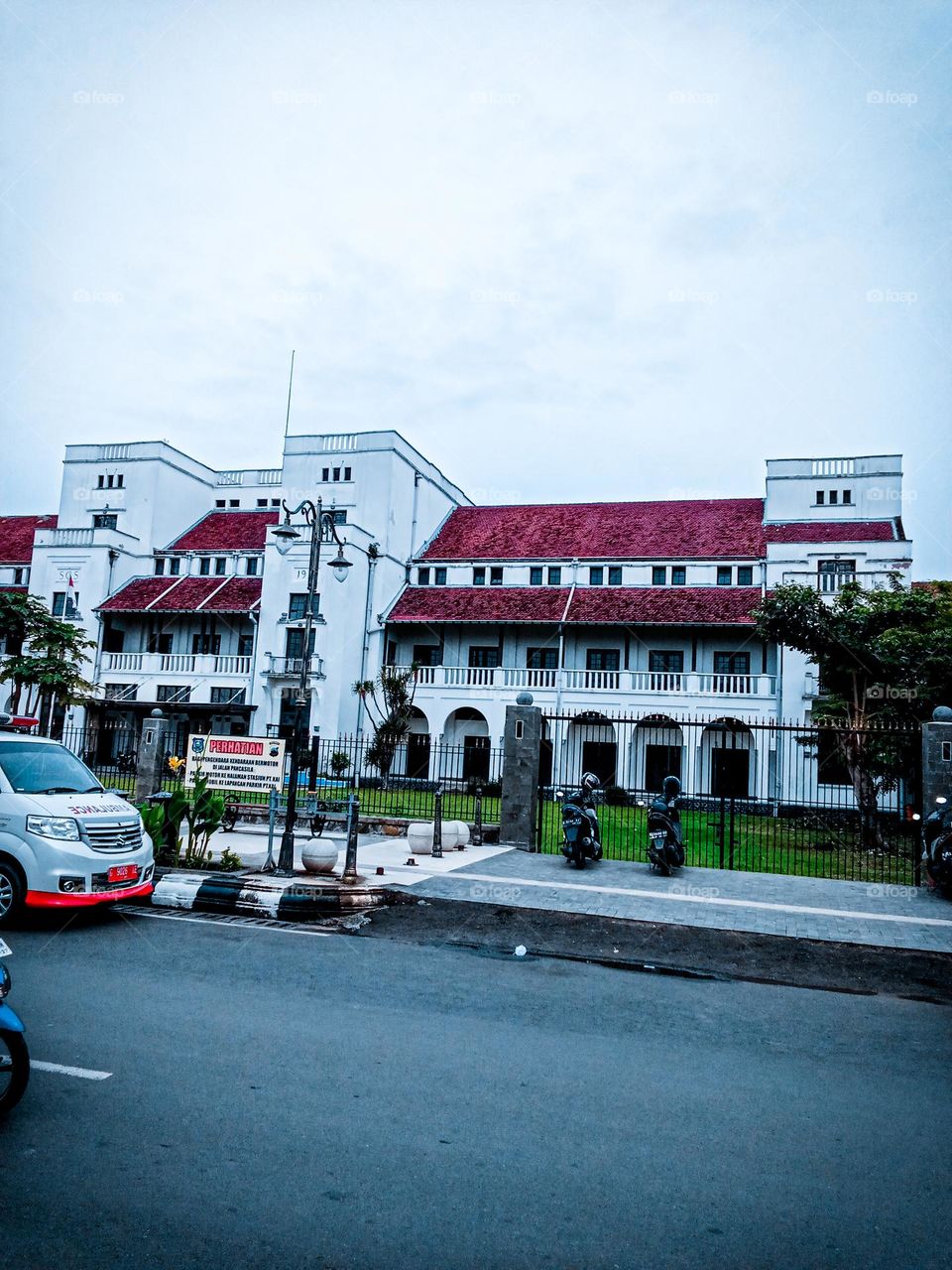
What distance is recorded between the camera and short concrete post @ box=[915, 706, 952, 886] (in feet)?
42.5

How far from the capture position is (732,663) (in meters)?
34.6

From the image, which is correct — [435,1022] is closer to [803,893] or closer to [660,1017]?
[660,1017]

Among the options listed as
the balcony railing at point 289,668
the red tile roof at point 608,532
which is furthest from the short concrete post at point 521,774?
the red tile roof at point 608,532

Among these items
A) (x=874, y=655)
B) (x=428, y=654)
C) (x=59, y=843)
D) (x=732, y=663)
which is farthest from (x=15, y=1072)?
(x=428, y=654)

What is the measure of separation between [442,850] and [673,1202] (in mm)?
11459

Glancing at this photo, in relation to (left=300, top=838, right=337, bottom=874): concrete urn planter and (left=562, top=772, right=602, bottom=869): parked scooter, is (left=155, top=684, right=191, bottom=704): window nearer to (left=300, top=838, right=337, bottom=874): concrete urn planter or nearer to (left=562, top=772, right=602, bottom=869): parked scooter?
(left=562, top=772, right=602, bottom=869): parked scooter

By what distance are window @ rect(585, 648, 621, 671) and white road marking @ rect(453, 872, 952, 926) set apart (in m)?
24.4

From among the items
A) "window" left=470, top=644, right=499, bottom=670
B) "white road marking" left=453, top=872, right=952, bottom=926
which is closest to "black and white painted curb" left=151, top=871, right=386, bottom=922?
"white road marking" left=453, top=872, right=952, bottom=926

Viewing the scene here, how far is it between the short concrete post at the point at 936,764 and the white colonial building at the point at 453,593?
62.6 ft

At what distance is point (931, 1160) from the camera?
434 cm

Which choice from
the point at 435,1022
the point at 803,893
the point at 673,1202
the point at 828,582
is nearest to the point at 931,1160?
the point at 673,1202

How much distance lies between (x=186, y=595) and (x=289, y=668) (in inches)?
307

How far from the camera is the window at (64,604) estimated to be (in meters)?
41.2

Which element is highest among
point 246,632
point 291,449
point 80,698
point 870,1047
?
point 291,449
